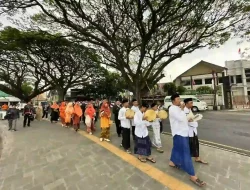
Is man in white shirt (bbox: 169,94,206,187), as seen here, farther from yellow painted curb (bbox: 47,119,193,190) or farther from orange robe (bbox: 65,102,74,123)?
orange robe (bbox: 65,102,74,123)

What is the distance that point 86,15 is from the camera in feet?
36.7

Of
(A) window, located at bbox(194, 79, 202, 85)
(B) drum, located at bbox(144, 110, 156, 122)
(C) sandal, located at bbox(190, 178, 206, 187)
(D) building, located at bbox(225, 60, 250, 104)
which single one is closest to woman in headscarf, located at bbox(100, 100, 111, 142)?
(B) drum, located at bbox(144, 110, 156, 122)

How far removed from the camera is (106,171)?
442cm

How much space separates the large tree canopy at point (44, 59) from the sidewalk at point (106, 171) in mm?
9576

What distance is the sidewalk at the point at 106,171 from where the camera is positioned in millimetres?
3744

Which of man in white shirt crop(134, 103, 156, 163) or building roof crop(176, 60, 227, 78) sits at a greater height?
building roof crop(176, 60, 227, 78)

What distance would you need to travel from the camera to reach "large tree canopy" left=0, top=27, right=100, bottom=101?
16.3m

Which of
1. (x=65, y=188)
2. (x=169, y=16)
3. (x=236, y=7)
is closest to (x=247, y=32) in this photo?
(x=236, y=7)

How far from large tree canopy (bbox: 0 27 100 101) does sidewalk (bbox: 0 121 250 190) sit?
958cm

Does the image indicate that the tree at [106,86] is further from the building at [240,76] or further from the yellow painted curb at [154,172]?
the yellow painted curb at [154,172]

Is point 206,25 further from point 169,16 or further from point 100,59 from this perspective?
point 100,59

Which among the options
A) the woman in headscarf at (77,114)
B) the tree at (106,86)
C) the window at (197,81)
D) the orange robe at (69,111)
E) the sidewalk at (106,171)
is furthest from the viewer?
the window at (197,81)

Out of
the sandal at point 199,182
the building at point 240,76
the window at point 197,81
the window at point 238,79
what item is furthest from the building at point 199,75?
the sandal at point 199,182

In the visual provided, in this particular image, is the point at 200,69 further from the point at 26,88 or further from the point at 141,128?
the point at 26,88
